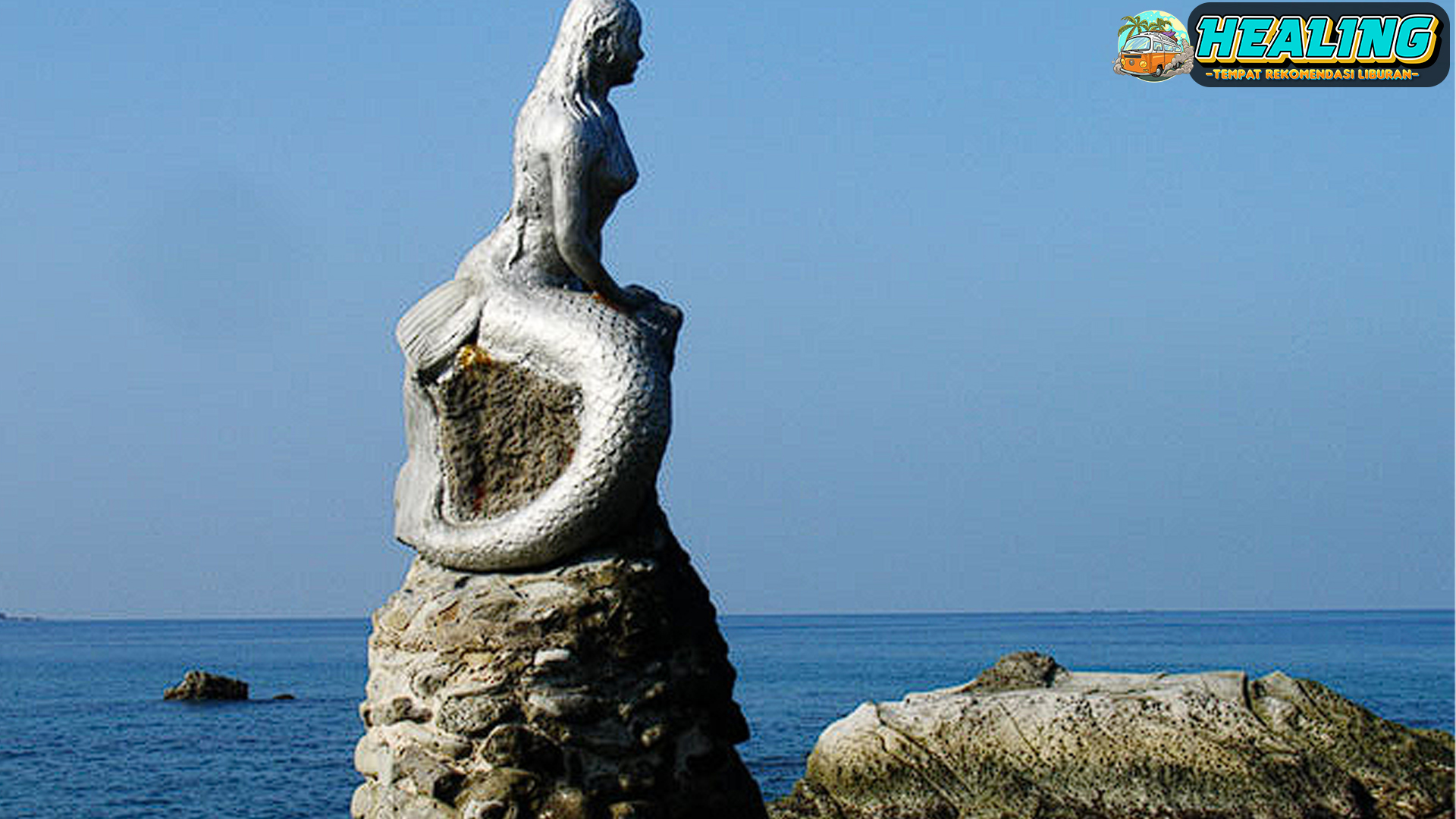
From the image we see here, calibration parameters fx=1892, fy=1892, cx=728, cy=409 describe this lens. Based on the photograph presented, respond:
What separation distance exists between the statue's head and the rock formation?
11 millimetres

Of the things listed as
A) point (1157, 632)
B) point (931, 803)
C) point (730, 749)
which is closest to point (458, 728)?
point (730, 749)

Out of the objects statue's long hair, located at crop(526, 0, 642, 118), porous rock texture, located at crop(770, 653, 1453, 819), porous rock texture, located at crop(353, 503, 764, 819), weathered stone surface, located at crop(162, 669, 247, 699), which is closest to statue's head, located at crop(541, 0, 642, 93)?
statue's long hair, located at crop(526, 0, 642, 118)

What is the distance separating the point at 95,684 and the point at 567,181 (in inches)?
2160

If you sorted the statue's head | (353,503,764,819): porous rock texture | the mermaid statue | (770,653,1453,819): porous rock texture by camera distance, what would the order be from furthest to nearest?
(770,653,1453,819): porous rock texture, the statue's head, the mermaid statue, (353,503,764,819): porous rock texture

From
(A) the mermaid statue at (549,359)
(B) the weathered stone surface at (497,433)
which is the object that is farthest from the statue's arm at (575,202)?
(B) the weathered stone surface at (497,433)

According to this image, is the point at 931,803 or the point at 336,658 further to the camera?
the point at 336,658

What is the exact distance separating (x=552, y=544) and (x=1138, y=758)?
29.0 ft

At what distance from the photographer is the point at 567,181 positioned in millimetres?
8750

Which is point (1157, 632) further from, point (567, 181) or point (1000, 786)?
point (567, 181)

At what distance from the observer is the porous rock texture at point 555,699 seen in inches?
325

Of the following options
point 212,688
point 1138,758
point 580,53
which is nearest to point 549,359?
point 580,53

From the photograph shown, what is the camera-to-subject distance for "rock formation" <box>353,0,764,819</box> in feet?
27.2

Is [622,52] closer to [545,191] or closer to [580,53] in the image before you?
[580,53]

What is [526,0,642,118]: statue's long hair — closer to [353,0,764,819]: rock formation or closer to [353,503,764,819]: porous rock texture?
[353,0,764,819]: rock formation
